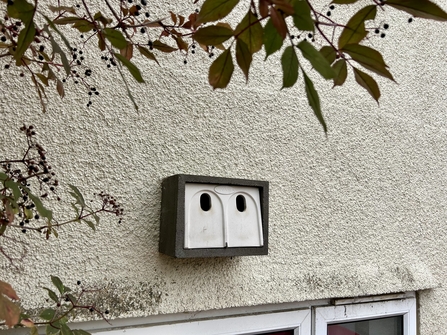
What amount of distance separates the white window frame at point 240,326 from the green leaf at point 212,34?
3.48ft

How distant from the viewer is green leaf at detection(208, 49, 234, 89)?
55 cm

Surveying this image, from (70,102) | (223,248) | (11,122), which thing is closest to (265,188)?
(223,248)

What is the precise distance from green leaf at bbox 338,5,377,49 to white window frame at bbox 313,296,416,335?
1431 millimetres

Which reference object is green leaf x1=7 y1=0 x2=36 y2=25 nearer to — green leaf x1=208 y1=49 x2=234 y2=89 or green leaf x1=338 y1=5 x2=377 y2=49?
green leaf x1=208 y1=49 x2=234 y2=89

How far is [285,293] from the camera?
160 centimetres

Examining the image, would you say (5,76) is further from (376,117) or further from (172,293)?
(376,117)

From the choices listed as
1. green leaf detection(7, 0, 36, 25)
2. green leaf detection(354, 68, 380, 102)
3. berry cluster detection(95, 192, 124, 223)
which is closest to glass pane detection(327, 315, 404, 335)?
berry cluster detection(95, 192, 124, 223)

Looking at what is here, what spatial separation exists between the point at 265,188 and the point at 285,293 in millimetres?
425

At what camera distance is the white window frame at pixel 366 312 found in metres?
1.77

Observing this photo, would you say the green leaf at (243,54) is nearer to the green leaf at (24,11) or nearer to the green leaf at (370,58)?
the green leaf at (370,58)

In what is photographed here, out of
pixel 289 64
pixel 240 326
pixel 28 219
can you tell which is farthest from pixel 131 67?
pixel 240 326

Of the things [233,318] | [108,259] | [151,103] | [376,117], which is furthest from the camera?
[376,117]

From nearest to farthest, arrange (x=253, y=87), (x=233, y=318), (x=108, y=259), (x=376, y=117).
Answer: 1. (x=108, y=259)
2. (x=233, y=318)
3. (x=253, y=87)
4. (x=376, y=117)

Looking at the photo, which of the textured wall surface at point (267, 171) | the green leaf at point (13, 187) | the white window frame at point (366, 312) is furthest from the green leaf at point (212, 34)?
the white window frame at point (366, 312)
